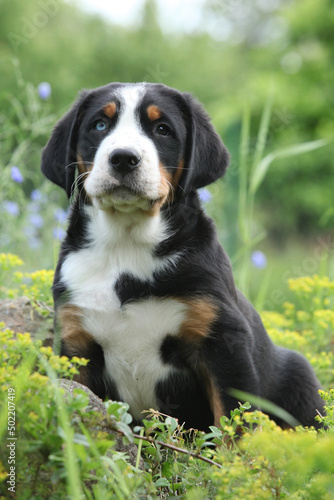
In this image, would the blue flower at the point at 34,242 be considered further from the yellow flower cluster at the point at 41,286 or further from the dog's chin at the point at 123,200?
the dog's chin at the point at 123,200

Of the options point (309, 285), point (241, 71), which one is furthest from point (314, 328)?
point (241, 71)

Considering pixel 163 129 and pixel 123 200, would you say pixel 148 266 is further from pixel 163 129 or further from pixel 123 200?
pixel 163 129

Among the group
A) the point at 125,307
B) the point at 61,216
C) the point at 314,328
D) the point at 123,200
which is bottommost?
the point at 314,328

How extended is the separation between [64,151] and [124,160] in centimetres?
60

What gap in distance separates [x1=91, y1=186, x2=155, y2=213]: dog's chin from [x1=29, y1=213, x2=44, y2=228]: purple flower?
285cm

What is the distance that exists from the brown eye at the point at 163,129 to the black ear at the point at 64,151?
0.48m

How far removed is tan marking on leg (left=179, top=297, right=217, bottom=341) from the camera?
3.06 metres

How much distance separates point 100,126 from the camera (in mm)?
3391

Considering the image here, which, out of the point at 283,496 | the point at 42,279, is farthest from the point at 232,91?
the point at 283,496

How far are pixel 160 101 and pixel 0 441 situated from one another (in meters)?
2.13

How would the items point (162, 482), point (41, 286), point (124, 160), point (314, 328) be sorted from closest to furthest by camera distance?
point (162, 482), point (124, 160), point (41, 286), point (314, 328)

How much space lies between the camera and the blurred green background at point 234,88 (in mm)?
7465
